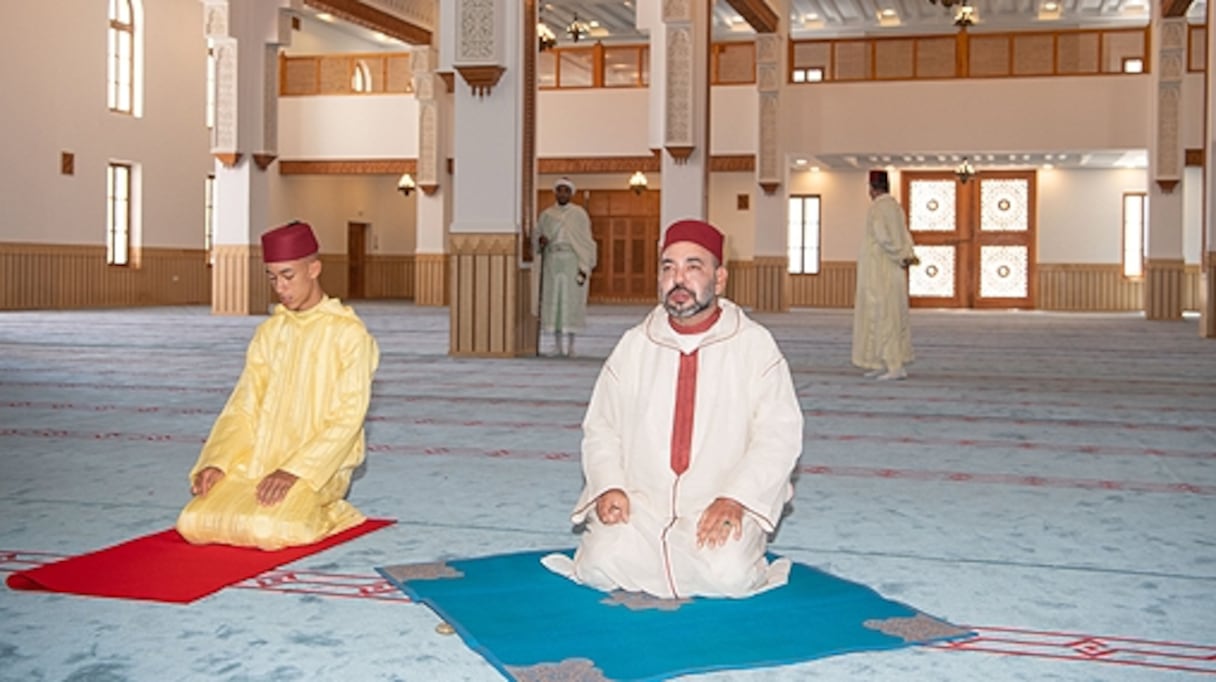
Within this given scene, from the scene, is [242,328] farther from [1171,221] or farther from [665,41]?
[1171,221]

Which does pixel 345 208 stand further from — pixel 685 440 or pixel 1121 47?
pixel 685 440

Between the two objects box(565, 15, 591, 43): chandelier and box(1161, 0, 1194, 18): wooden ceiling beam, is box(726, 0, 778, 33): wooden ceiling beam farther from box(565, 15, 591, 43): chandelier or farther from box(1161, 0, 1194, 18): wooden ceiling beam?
box(1161, 0, 1194, 18): wooden ceiling beam

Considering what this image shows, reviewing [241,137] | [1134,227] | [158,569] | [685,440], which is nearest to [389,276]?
[241,137]

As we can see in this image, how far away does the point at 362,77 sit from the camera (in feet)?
61.7

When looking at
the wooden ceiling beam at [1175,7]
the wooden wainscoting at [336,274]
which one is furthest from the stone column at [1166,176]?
the wooden wainscoting at [336,274]

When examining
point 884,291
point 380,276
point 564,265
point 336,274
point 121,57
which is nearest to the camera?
point 884,291

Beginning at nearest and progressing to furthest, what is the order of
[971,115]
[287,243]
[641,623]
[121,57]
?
[641,623] → [287,243] → [121,57] → [971,115]

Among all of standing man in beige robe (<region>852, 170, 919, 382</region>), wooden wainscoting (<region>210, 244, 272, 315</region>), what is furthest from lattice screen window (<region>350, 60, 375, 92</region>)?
standing man in beige robe (<region>852, 170, 919, 382</region>)

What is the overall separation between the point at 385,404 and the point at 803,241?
1414 centimetres

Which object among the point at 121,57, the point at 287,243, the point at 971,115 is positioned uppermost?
the point at 121,57

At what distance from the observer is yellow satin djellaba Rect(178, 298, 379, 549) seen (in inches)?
109

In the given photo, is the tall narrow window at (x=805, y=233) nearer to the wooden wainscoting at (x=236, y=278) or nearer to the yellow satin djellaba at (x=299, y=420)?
the wooden wainscoting at (x=236, y=278)

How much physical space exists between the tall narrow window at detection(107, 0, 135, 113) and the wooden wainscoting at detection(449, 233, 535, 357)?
8955 mm

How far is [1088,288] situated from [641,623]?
686 inches
